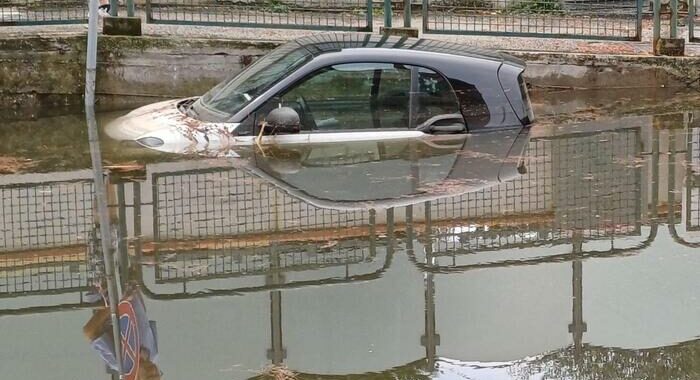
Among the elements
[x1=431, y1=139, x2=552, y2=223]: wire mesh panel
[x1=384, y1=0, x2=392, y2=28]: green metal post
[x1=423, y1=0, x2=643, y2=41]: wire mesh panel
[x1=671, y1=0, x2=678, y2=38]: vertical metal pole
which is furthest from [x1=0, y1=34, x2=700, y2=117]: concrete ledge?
[x1=431, y1=139, x2=552, y2=223]: wire mesh panel

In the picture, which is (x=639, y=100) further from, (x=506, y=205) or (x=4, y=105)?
(x=4, y=105)

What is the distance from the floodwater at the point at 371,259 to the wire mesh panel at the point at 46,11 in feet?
14.1

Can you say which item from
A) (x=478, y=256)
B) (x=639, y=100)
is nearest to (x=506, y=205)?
(x=478, y=256)

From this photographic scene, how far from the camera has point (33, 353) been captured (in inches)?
198

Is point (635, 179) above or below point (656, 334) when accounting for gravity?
above

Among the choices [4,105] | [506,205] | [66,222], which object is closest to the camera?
[66,222]

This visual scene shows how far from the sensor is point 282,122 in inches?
368

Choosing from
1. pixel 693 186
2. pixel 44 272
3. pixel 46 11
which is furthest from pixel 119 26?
pixel 693 186

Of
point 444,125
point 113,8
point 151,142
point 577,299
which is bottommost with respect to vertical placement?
point 577,299

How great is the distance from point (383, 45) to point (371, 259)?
373 centimetres

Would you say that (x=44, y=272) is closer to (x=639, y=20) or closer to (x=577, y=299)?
(x=577, y=299)

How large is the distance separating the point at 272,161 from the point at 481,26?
6821 mm

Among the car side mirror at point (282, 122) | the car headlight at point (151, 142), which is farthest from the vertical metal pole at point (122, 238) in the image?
the car side mirror at point (282, 122)

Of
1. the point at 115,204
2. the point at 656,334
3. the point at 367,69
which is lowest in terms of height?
the point at 656,334
